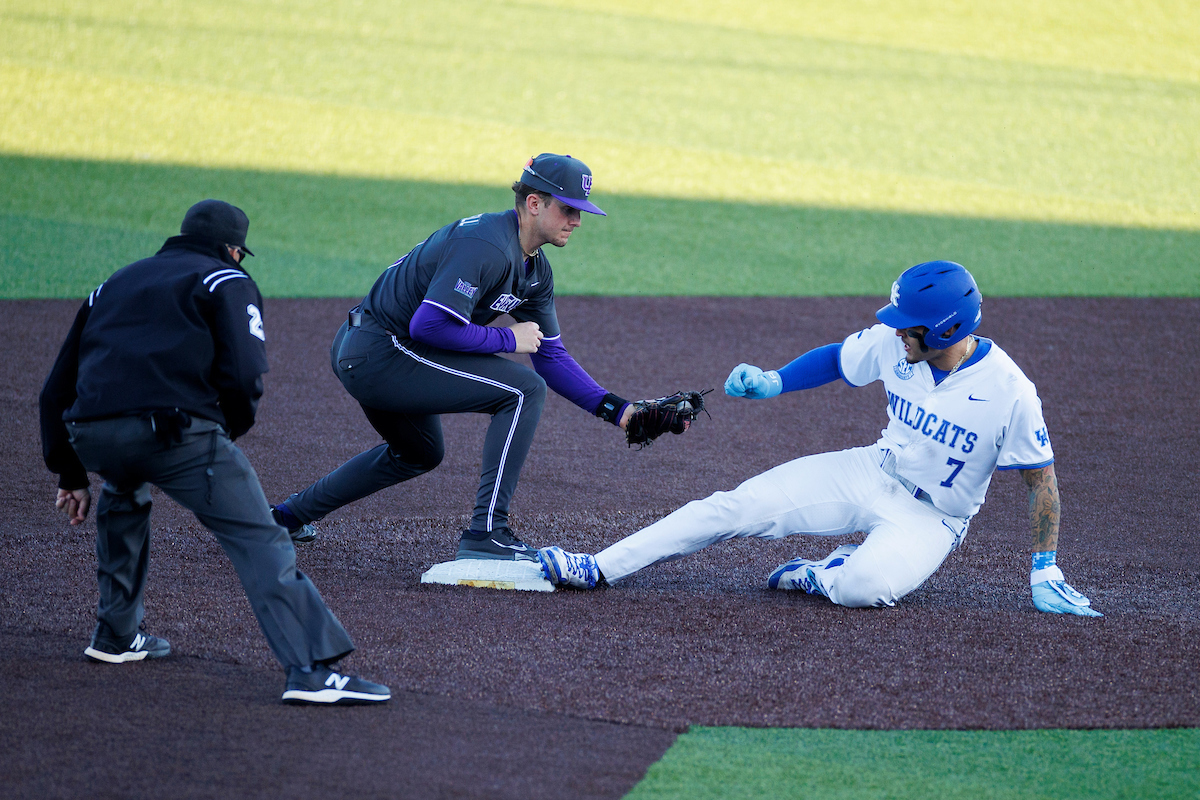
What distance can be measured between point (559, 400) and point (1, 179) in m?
8.28

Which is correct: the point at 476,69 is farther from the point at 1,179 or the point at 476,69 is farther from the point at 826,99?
the point at 1,179

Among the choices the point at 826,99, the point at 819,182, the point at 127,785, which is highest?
the point at 826,99

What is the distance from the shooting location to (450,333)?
16.8ft

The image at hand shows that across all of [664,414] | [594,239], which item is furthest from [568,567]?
[594,239]

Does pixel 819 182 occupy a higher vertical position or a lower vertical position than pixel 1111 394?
higher

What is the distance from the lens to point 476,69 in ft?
63.0

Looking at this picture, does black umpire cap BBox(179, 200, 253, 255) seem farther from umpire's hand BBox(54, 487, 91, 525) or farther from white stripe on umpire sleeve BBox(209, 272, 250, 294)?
umpire's hand BBox(54, 487, 91, 525)

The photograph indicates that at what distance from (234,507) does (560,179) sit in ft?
6.75

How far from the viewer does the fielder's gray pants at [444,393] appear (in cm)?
527

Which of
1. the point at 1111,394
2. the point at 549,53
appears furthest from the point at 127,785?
the point at 549,53

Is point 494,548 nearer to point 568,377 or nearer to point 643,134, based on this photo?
point 568,377

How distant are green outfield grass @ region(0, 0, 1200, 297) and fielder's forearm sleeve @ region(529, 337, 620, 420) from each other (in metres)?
5.69

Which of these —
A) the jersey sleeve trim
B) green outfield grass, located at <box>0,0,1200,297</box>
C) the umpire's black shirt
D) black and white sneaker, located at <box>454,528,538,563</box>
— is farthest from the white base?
green outfield grass, located at <box>0,0,1200,297</box>

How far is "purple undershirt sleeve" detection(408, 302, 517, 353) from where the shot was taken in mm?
5078
